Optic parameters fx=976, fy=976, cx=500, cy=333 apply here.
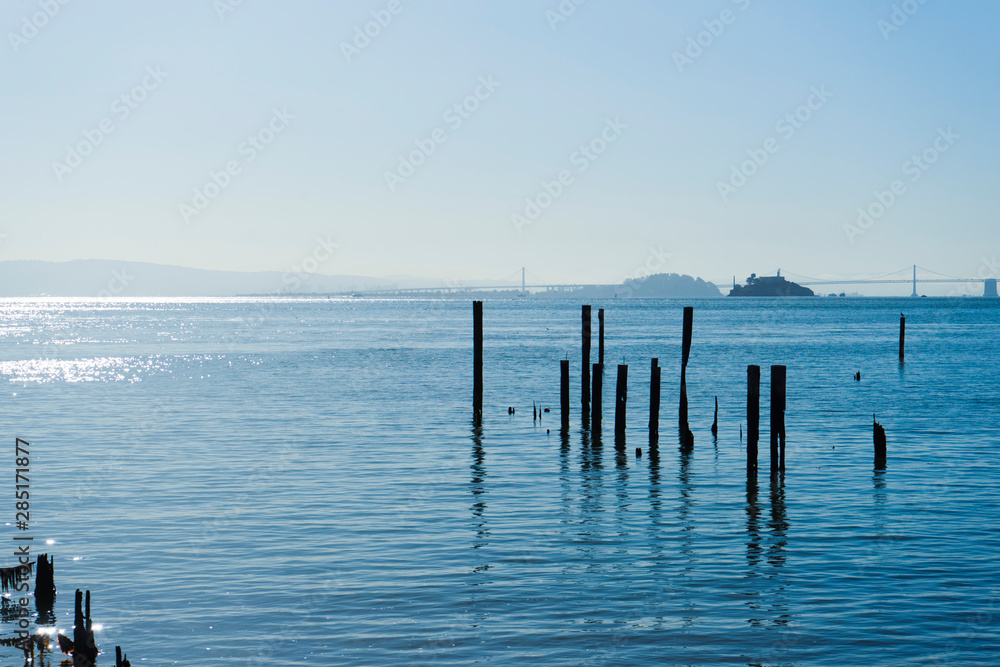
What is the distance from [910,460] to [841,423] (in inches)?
289

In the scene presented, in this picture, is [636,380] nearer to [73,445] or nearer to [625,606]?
[73,445]

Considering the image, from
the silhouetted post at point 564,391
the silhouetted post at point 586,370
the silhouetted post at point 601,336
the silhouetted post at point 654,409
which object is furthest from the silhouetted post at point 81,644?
the silhouetted post at point 601,336

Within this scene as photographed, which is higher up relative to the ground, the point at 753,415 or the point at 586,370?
the point at 586,370

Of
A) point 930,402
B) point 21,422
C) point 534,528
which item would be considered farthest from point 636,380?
point 534,528

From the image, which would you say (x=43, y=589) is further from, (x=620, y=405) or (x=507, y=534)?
(x=620, y=405)

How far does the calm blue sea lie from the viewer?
11.6 metres

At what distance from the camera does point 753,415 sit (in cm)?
2139

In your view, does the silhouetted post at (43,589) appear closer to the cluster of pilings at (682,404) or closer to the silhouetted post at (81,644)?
the silhouetted post at (81,644)

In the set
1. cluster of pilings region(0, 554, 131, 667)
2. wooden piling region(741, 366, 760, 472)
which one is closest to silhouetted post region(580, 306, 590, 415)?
wooden piling region(741, 366, 760, 472)

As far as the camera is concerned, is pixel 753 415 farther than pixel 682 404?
No

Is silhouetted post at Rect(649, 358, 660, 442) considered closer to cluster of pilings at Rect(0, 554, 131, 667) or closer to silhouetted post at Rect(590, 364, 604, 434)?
silhouetted post at Rect(590, 364, 604, 434)

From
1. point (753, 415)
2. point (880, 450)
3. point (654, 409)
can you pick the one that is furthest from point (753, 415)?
point (654, 409)

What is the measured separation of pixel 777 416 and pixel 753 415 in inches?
20.0

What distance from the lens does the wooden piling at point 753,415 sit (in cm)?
2127
